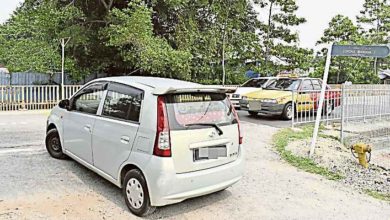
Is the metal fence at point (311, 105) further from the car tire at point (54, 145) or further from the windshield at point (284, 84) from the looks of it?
the car tire at point (54, 145)

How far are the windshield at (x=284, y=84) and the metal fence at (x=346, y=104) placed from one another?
Answer: 3.10 feet

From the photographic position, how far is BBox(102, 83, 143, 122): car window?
4.01 m

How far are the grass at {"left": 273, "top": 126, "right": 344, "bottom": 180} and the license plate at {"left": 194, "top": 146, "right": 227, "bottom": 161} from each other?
2.45m

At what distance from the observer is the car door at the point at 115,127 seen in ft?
13.1

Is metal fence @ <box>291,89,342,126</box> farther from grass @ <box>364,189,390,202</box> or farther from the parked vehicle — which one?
grass @ <box>364,189,390,202</box>

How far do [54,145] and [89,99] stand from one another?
4.89 feet

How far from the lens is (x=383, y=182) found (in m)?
5.59

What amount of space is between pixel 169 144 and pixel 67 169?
2.52 meters

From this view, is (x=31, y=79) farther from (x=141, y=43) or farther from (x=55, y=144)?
(x=55, y=144)

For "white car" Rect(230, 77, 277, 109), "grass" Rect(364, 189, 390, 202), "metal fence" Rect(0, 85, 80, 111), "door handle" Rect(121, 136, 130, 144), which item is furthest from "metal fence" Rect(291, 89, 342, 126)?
"metal fence" Rect(0, 85, 80, 111)

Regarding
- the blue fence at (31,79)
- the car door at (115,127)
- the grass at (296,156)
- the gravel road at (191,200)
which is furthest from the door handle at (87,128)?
the blue fence at (31,79)

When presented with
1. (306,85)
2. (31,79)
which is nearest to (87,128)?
(306,85)

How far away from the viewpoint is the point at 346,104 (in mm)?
8789

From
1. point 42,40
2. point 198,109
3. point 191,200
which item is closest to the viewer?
point 198,109
